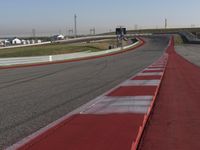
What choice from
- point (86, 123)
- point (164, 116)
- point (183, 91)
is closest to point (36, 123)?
point (86, 123)

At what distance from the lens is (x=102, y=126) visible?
547 cm

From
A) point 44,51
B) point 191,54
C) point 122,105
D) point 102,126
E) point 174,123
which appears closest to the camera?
point 102,126

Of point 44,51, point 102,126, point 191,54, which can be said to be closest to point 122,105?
point 102,126

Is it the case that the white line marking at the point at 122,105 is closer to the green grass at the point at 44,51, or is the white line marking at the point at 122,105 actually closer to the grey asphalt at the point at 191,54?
the grey asphalt at the point at 191,54

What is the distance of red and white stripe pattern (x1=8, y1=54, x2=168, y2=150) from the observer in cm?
447

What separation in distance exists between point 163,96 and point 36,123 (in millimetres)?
3913

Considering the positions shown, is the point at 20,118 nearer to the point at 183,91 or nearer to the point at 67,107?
the point at 67,107

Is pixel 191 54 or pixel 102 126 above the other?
pixel 102 126

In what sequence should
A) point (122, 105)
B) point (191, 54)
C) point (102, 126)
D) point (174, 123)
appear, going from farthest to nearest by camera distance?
point (191, 54)
point (122, 105)
point (174, 123)
point (102, 126)

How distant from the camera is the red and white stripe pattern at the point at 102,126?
447 centimetres

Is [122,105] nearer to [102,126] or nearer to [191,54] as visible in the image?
[102,126]

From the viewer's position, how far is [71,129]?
5.32m

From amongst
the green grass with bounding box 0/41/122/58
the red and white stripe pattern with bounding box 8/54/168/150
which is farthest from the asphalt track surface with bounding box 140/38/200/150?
the green grass with bounding box 0/41/122/58

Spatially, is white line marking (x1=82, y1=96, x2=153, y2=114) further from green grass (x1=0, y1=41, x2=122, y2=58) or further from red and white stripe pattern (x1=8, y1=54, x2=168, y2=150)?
green grass (x1=0, y1=41, x2=122, y2=58)
